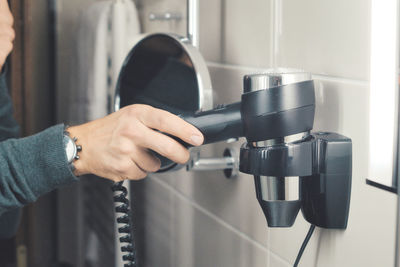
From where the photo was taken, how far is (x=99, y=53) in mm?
1483

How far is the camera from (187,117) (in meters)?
0.65

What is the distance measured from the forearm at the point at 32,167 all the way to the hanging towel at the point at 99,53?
22.3 inches

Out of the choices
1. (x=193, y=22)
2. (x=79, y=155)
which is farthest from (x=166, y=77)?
(x=79, y=155)

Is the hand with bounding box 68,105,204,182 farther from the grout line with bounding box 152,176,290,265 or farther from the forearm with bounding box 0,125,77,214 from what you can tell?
the grout line with bounding box 152,176,290,265

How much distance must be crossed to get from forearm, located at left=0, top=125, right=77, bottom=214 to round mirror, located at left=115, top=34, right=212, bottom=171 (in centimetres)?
14

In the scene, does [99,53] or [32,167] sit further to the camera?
[99,53]

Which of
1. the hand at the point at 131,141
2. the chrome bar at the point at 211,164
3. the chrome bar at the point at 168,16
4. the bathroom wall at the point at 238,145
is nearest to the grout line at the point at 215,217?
the bathroom wall at the point at 238,145

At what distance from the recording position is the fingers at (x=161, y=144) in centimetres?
65

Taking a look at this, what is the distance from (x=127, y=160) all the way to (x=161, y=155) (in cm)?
5

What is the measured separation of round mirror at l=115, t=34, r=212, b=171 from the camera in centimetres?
82

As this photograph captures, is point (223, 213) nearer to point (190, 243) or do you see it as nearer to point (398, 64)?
point (190, 243)

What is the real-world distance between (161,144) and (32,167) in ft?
0.80

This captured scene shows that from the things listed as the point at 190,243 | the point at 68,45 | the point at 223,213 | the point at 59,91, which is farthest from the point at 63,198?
the point at 223,213

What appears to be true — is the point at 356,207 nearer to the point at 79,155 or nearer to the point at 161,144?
the point at 161,144
